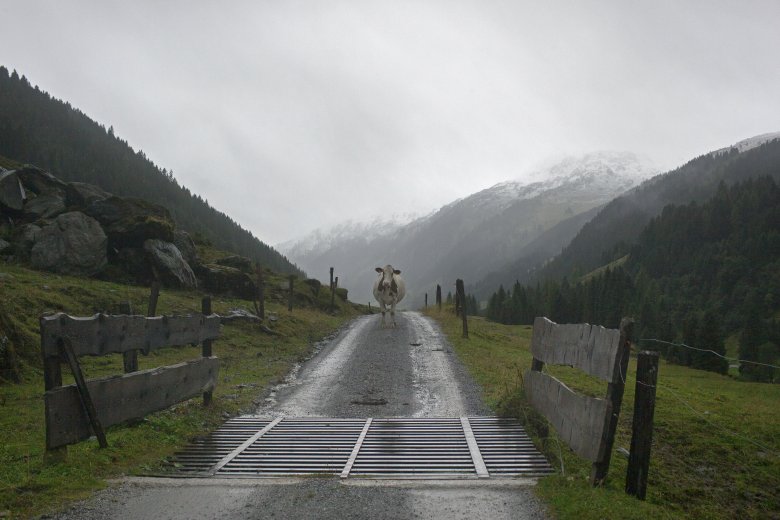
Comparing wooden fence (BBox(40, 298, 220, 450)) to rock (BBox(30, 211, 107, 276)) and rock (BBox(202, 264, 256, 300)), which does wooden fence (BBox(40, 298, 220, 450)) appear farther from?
rock (BBox(202, 264, 256, 300))

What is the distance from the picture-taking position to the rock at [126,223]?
99.2 ft

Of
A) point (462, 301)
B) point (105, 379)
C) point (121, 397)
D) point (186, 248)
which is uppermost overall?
point (186, 248)

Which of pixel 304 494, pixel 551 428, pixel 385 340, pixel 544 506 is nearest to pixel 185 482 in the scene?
pixel 304 494

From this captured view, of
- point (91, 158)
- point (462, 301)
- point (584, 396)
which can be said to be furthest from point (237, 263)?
point (91, 158)

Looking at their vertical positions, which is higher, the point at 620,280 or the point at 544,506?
the point at 620,280

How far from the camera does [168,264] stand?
30016mm

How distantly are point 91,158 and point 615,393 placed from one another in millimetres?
127201

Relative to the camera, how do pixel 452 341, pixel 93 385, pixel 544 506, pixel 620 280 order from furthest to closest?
pixel 620 280 → pixel 452 341 → pixel 93 385 → pixel 544 506

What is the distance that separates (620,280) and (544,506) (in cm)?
14064

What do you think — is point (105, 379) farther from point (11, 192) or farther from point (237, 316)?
point (11, 192)

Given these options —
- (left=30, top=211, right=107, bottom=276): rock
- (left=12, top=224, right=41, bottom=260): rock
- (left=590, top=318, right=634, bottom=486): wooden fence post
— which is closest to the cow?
(left=30, top=211, right=107, bottom=276): rock

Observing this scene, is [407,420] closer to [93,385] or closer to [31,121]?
[93,385]

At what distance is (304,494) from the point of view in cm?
668

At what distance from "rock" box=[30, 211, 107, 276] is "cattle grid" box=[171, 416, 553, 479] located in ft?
68.6
